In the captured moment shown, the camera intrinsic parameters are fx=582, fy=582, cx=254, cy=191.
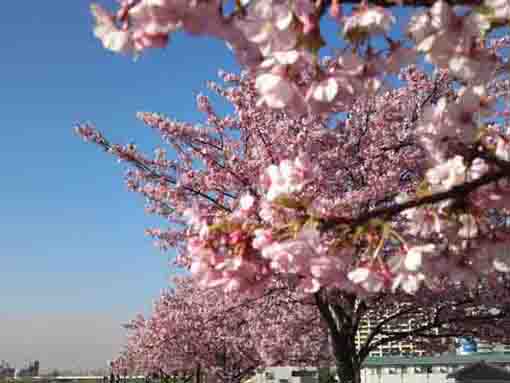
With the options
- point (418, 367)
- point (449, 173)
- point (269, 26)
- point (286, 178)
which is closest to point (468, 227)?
point (449, 173)

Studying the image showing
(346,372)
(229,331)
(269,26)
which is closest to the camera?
(269,26)

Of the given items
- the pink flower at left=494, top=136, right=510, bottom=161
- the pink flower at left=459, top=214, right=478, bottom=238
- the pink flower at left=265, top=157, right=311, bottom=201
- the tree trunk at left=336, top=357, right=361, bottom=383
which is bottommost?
the tree trunk at left=336, top=357, right=361, bottom=383

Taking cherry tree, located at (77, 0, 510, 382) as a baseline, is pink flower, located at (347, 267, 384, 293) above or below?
below

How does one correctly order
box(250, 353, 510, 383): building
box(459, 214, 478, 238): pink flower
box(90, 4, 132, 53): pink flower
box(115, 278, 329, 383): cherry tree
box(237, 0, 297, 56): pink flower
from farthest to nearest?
1. box(250, 353, 510, 383): building
2. box(115, 278, 329, 383): cherry tree
3. box(459, 214, 478, 238): pink flower
4. box(90, 4, 132, 53): pink flower
5. box(237, 0, 297, 56): pink flower

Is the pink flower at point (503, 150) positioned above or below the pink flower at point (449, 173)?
above

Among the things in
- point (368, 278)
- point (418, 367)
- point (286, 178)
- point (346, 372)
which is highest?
point (286, 178)

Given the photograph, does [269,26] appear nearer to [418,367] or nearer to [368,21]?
[368,21]

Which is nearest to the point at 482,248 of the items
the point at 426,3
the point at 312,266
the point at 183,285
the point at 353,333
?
the point at 312,266

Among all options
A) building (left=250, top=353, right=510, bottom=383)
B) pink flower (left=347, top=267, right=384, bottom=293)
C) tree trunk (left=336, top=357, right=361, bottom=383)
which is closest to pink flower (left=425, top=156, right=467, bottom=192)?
pink flower (left=347, top=267, right=384, bottom=293)

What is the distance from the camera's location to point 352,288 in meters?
2.43

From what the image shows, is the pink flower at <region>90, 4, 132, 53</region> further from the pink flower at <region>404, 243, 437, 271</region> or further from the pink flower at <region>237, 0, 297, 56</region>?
the pink flower at <region>404, 243, 437, 271</region>

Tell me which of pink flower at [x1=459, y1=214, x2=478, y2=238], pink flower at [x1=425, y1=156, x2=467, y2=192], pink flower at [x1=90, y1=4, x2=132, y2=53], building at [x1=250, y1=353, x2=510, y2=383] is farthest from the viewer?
building at [x1=250, y1=353, x2=510, y2=383]

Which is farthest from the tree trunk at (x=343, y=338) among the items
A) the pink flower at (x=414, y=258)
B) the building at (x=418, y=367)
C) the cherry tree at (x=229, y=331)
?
the building at (x=418, y=367)

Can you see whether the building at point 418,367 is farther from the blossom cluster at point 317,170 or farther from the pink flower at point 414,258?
the pink flower at point 414,258
